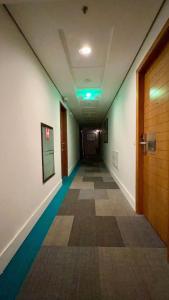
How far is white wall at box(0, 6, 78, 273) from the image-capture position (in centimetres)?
144

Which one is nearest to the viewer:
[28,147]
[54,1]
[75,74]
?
[54,1]

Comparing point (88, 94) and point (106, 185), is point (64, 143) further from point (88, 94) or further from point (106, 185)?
point (106, 185)

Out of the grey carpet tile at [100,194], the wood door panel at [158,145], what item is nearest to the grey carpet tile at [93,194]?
the grey carpet tile at [100,194]

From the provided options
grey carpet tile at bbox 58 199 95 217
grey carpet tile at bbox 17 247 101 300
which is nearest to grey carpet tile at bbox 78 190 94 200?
grey carpet tile at bbox 58 199 95 217

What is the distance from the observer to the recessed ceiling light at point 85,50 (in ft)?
7.01

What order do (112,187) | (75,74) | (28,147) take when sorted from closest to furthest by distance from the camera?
(28,147) < (75,74) < (112,187)

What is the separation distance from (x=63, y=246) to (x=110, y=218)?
0.85 meters

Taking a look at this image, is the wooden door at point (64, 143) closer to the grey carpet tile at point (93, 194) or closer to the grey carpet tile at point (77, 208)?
the grey carpet tile at point (93, 194)

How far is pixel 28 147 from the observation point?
2002mm

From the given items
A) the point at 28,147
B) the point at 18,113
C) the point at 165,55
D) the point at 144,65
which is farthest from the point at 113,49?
the point at 28,147

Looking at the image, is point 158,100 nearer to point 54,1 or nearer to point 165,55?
point 165,55

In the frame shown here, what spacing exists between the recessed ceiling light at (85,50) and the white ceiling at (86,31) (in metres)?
0.06

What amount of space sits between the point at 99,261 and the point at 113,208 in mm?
1203

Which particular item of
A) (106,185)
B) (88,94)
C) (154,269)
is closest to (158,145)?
(154,269)
